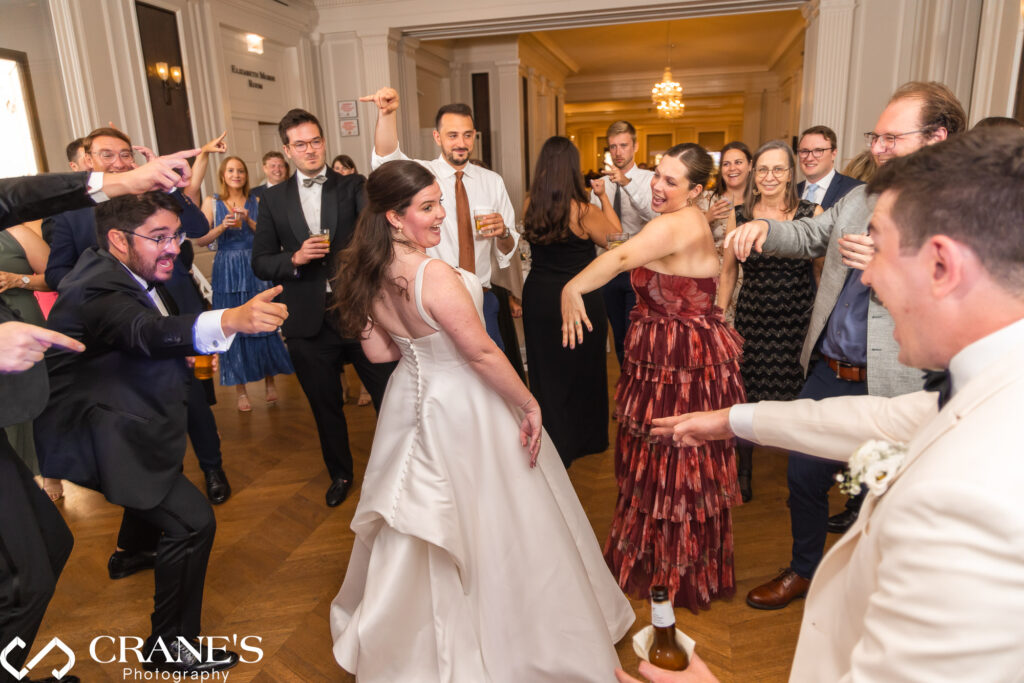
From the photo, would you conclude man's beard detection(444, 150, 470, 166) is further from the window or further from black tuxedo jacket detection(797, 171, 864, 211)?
the window

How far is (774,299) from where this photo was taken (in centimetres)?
297

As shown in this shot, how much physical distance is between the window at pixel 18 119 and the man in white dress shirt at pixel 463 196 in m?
2.88

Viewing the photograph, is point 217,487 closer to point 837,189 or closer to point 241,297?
point 241,297

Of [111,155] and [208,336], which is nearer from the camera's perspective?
[208,336]

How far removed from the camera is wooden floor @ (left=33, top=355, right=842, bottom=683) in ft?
7.09

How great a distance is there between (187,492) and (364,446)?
78.5 inches

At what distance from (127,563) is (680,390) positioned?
2417 millimetres

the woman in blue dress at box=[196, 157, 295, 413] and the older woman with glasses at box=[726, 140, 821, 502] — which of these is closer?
the older woman with glasses at box=[726, 140, 821, 502]

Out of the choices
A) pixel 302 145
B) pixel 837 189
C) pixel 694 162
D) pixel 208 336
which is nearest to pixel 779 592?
pixel 694 162

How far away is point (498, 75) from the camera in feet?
33.7

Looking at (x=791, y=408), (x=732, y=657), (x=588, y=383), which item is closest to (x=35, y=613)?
(x=791, y=408)

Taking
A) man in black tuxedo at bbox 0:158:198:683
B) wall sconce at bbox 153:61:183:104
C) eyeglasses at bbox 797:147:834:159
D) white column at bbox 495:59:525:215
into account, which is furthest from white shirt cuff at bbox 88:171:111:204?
white column at bbox 495:59:525:215

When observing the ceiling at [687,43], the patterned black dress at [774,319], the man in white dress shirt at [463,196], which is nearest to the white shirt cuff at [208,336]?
the man in white dress shirt at [463,196]

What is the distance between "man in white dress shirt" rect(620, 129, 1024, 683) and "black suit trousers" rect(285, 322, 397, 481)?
8.31 ft
